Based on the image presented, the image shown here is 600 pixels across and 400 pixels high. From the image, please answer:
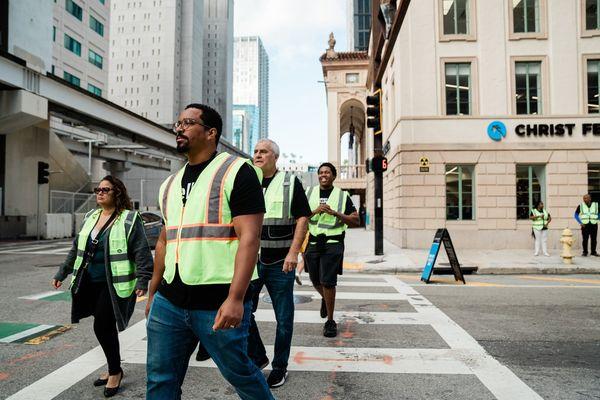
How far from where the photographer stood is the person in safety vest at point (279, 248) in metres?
3.60

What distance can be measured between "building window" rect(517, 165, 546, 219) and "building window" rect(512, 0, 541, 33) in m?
5.31

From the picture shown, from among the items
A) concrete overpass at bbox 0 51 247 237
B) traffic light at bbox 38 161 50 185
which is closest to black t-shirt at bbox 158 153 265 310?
concrete overpass at bbox 0 51 247 237

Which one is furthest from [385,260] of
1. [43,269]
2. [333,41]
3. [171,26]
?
[171,26]

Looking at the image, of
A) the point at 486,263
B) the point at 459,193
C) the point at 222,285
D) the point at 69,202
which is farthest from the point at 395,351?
the point at 69,202

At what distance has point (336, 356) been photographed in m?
4.23

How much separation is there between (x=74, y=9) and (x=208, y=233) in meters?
51.6

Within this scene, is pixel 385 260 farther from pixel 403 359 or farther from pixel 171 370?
pixel 171 370

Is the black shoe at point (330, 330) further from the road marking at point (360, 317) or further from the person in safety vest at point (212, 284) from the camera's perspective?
the person in safety vest at point (212, 284)

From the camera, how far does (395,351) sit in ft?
14.5

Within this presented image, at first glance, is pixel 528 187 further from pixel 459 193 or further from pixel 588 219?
pixel 588 219

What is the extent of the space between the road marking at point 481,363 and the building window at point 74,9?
49.0m

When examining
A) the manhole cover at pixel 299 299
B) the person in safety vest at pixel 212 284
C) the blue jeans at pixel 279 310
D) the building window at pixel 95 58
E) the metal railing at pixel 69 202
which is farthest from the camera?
the building window at pixel 95 58

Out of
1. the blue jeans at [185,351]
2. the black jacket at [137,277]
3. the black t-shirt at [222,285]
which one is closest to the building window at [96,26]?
the black jacket at [137,277]

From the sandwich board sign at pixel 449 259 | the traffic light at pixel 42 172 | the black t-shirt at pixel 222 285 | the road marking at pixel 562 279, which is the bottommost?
the road marking at pixel 562 279
